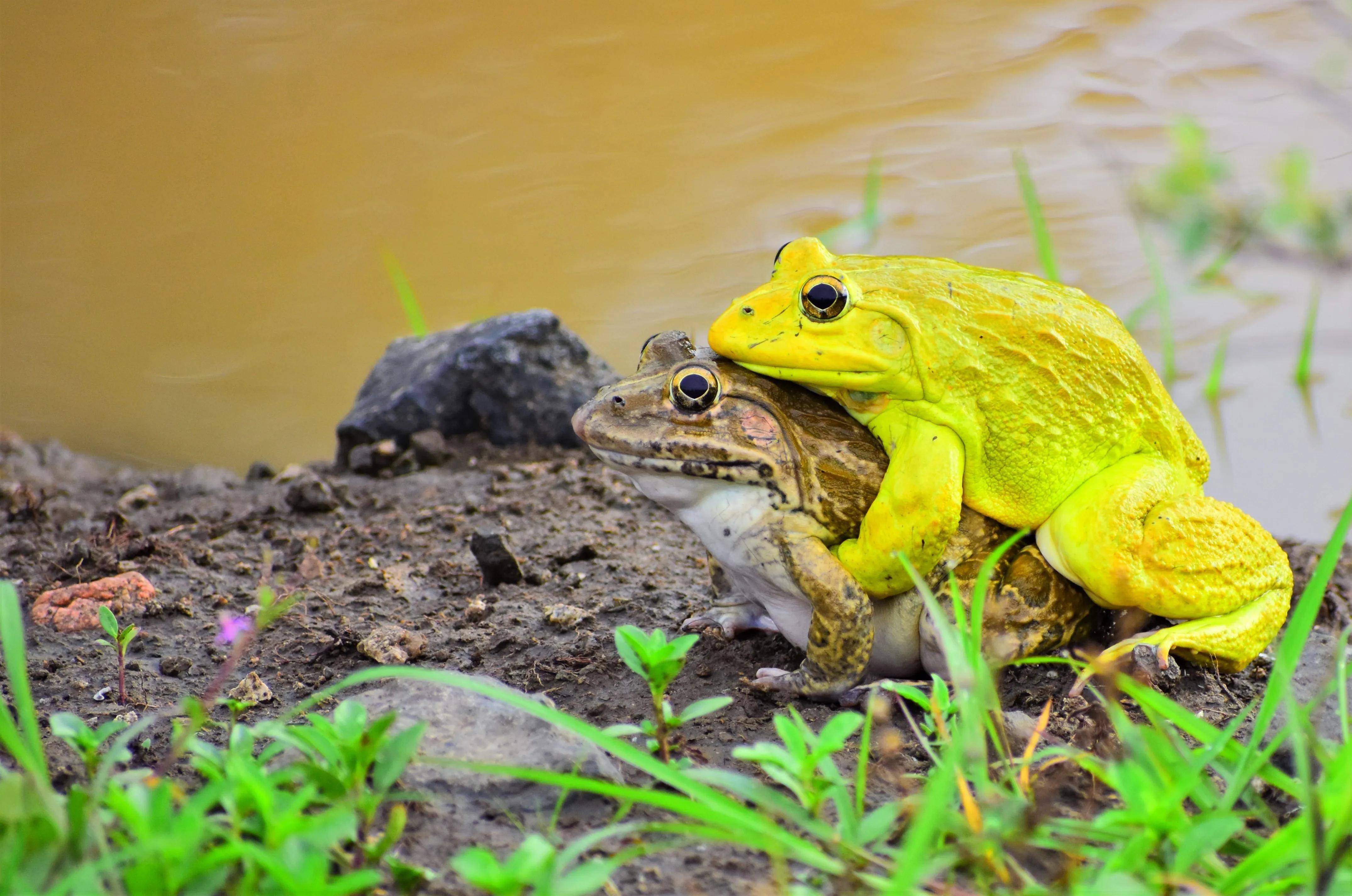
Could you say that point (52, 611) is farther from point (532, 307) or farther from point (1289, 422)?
point (1289, 422)

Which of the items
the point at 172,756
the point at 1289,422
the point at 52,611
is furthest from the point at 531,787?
the point at 1289,422

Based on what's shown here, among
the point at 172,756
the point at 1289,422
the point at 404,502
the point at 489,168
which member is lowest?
the point at 1289,422

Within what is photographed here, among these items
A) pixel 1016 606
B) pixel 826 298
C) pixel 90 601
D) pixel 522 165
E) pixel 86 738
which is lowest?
pixel 1016 606

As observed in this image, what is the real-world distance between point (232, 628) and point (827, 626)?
184 cm

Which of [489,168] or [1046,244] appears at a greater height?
[489,168]

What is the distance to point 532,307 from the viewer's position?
7203 millimetres

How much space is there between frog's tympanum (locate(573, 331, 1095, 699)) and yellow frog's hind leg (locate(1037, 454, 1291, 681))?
18 cm

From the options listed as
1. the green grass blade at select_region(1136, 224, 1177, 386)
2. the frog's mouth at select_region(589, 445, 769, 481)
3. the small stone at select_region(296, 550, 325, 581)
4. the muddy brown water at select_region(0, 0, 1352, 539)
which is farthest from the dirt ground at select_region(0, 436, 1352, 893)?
the muddy brown water at select_region(0, 0, 1352, 539)

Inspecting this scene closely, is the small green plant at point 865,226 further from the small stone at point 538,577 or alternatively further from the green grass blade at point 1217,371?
the small stone at point 538,577

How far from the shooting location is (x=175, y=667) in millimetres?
3141

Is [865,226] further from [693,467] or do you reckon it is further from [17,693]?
[17,693]

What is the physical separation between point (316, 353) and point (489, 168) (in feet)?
6.64

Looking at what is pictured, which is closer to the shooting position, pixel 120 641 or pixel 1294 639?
pixel 1294 639

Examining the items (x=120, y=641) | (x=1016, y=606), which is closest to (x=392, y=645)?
(x=120, y=641)
